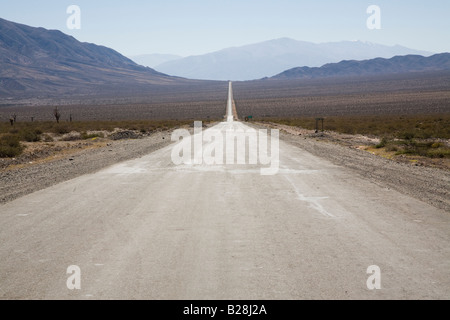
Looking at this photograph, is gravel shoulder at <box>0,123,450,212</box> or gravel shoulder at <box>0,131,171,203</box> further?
gravel shoulder at <box>0,131,171,203</box>

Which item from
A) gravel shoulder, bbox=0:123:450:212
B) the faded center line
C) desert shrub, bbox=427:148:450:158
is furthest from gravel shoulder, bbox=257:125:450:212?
desert shrub, bbox=427:148:450:158

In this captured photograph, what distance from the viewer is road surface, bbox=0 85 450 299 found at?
484 centimetres

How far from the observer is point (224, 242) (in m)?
6.46

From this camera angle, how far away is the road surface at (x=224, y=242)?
191 inches

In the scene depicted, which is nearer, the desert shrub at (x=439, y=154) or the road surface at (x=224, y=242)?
the road surface at (x=224, y=242)

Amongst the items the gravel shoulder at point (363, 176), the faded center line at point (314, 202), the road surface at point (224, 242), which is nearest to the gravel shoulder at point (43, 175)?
the gravel shoulder at point (363, 176)

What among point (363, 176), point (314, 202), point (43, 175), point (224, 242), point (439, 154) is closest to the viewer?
point (224, 242)

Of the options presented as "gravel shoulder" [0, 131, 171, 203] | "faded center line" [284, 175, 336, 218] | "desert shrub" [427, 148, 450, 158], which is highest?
"desert shrub" [427, 148, 450, 158]

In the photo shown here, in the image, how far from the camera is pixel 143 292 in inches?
186

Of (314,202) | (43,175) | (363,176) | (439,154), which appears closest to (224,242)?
(314,202)

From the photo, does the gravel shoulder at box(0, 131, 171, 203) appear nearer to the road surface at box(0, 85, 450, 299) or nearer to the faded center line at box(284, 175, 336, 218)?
the road surface at box(0, 85, 450, 299)

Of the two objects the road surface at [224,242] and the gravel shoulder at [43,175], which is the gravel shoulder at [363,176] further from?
the road surface at [224,242]

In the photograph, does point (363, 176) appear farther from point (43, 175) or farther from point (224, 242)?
point (43, 175)

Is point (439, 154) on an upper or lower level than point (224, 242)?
upper
